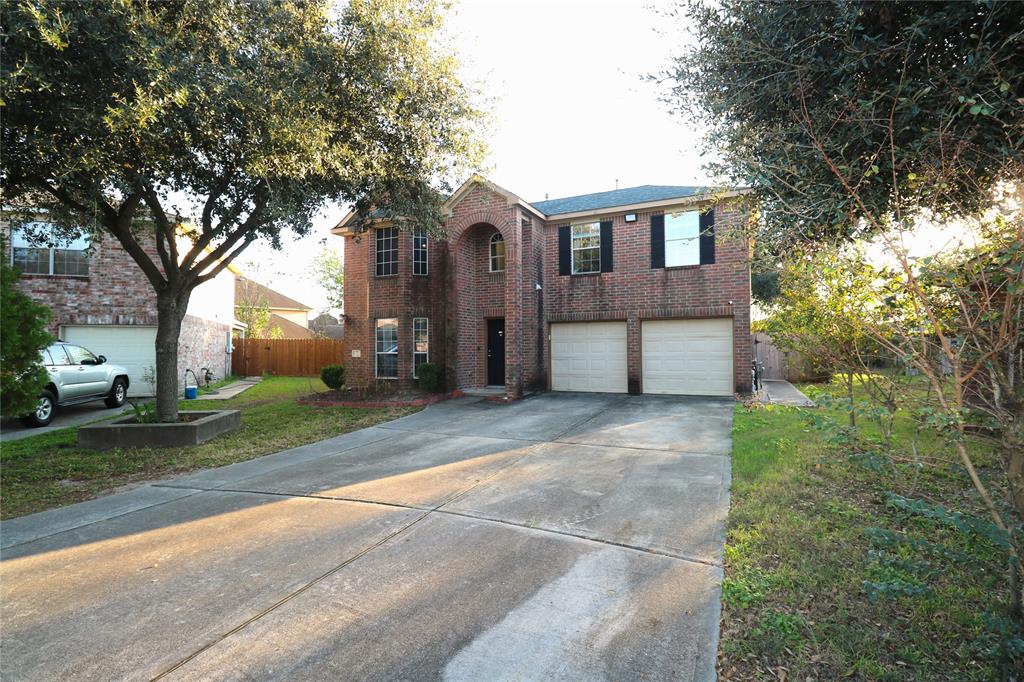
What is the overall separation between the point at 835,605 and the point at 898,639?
35cm

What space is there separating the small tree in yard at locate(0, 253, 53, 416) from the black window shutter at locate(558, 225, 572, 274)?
11.0 m

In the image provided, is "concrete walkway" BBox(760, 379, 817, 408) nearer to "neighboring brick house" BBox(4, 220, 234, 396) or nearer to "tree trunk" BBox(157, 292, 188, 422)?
"tree trunk" BBox(157, 292, 188, 422)

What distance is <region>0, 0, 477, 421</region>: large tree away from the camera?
5.57 m

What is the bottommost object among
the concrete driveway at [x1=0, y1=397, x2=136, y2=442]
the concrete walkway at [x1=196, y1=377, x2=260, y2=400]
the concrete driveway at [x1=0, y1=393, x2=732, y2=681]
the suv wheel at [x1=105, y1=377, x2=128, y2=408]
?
the concrete driveway at [x1=0, y1=393, x2=732, y2=681]

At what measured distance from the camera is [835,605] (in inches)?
117

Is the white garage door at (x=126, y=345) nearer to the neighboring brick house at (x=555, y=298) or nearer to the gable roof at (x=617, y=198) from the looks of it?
the neighboring brick house at (x=555, y=298)

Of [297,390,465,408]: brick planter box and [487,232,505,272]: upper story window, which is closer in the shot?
[297,390,465,408]: brick planter box

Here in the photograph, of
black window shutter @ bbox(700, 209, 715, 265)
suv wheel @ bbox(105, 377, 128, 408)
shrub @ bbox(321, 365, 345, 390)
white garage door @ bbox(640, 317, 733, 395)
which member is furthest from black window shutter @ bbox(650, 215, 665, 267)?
suv wheel @ bbox(105, 377, 128, 408)

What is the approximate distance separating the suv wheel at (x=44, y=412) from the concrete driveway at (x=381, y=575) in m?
6.99

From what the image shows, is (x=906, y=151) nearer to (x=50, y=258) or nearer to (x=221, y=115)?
(x=221, y=115)

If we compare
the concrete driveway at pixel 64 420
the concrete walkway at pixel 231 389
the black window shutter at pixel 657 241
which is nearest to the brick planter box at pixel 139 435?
the concrete driveway at pixel 64 420

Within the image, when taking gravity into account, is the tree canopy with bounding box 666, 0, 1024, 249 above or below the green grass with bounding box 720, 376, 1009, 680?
above

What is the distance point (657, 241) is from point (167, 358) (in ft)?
36.8

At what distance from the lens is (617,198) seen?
1462cm
